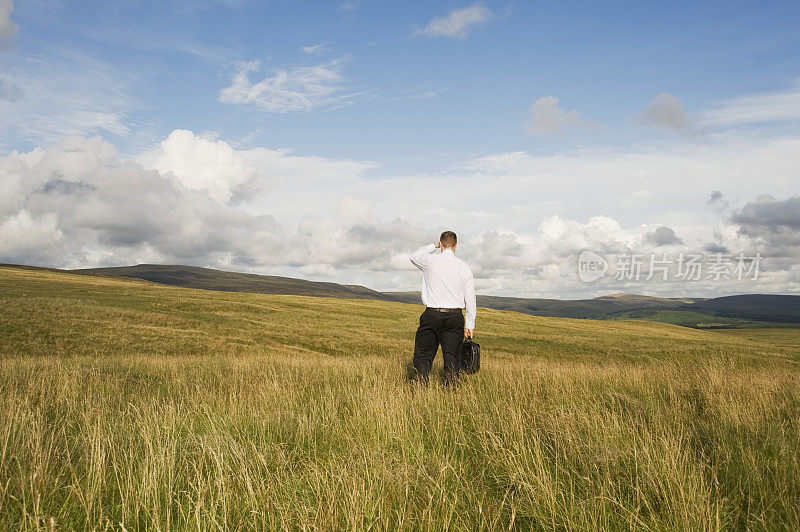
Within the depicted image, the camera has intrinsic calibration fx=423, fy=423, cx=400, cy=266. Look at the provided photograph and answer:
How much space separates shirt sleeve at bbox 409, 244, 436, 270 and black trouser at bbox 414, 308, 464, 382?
2.86 feet

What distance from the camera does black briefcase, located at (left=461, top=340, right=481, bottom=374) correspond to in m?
7.63

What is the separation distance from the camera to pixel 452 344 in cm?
758

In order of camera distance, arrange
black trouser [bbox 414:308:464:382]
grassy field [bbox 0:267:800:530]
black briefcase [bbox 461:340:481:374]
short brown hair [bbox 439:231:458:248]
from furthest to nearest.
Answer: short brown hair [bbox 439:231:458:248] < black briefcase [bbox 461:340:481:374] < black trouser [bbox 414:308:464:382] < grassy field [bbox 0:267:800:530]

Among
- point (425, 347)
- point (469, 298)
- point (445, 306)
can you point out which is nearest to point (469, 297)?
point (469, 298)

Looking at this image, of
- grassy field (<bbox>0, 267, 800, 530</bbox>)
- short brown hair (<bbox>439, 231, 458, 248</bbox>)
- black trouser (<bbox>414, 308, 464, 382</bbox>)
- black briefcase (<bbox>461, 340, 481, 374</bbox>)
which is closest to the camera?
grassy field (<bbox>0, 267, 800, 530</bbox>)

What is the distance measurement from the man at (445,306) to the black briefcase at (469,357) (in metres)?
0.14

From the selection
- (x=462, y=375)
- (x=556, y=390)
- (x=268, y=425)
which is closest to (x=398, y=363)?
(x=462, y=375)

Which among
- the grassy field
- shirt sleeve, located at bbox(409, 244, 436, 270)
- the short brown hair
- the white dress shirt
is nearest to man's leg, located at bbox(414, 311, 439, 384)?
the white dress shirt

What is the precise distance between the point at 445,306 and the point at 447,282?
43cm

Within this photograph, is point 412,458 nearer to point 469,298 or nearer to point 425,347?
point 425,347

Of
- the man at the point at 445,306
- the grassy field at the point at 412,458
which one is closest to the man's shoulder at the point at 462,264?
the man at the point at 445,306

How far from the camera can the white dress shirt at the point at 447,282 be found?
24.7 ft

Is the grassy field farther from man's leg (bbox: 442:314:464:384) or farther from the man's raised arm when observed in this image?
the man's raised arm

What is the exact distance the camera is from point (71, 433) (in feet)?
16.3
